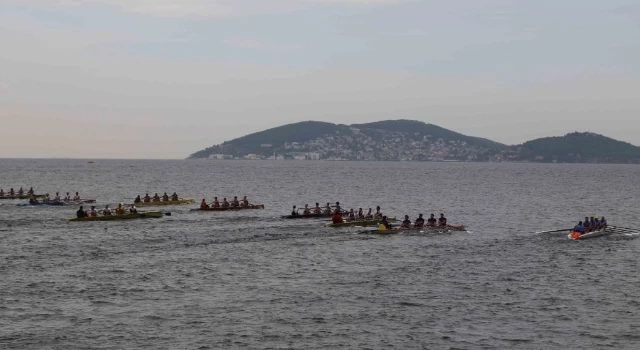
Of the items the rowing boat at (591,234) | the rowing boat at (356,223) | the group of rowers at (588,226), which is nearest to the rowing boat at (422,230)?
the rowing boat at (356,223)

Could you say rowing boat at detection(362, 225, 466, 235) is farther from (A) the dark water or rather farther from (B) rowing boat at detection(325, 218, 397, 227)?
(B) rowing boat at detection(325, 218, 397, 227)

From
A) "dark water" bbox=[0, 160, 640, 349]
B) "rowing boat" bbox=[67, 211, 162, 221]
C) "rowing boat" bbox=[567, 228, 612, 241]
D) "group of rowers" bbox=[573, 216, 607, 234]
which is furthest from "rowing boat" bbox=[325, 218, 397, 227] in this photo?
"rowing boat" bbox=[67, 211, 162, 221]

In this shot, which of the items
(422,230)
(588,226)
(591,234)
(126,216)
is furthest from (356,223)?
(126,216)

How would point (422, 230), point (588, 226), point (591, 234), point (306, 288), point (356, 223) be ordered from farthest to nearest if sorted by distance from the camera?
1. point (356, 223)
2. point (422, 230)
3. point (588, 226)
4. point (591, 234)
5. point (306, 288)

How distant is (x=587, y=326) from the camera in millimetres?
33000

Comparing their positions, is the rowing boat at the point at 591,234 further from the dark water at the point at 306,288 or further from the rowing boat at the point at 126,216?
the rowing boat at the point at 126,216

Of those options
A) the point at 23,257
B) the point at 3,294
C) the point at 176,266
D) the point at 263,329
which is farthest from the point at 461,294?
the point at 23,257

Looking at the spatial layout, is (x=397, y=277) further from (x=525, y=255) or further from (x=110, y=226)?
(x=110, y=226)

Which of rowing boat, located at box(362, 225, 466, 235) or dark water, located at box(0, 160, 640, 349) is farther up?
rowing boat, located at box(362, 225, 466, 235)

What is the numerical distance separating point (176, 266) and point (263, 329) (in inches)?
621

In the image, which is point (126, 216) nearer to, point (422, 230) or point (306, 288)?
point (422, 230)

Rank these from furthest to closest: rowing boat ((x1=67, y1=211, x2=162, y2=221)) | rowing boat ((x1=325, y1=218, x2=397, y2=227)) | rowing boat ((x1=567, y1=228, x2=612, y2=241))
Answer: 1. rowing boat ((x1=67, y1=211, x2=162, y2=221))
2. rowing boat ((x1=325, y1=218, x2=397, y2=227))
3. rowing boat ((x1=567, y1=228, x2=612, y2=241))

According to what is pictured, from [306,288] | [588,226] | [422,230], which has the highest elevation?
[588,226]

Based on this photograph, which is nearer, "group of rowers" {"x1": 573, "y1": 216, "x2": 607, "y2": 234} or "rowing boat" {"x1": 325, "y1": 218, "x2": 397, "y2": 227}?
"group of rowers" {"x1": 573, "y1": 216, "x2": 607, "y2": 234}
